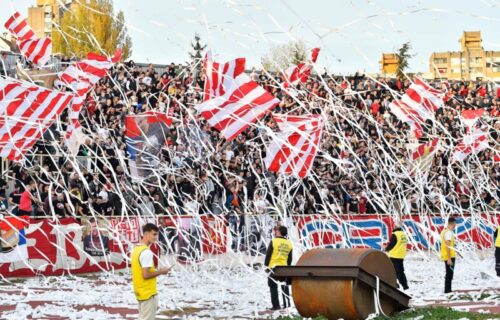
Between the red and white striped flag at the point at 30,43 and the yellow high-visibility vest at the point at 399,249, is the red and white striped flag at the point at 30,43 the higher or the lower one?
the higher one

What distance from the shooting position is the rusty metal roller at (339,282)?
485 inches

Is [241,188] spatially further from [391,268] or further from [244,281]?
[391,268]

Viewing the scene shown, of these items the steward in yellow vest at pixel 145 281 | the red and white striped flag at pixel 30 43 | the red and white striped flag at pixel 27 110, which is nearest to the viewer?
the steward in yellow vest at pixel 145 281

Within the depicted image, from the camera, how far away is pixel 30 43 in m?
20.7

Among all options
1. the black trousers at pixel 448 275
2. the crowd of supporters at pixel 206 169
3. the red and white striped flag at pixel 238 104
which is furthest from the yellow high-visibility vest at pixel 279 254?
the black trousers at pixel 448 275

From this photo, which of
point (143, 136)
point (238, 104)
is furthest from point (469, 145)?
point (238, 104)

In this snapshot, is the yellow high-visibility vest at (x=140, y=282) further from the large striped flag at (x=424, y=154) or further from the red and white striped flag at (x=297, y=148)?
the large striped flag at (x=424, y=154)

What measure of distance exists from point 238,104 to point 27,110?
12.4ft

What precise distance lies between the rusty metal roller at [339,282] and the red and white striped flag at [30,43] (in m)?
10.1

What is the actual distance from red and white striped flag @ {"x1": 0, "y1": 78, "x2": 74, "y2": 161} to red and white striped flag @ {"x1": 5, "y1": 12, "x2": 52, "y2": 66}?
18.0ft

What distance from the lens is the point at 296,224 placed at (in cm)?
2380

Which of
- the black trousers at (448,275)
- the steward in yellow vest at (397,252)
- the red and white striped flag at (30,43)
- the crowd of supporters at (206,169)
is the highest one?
the red and white striped flag at (30,43)

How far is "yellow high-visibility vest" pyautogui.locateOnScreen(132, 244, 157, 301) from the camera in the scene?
32.2ft

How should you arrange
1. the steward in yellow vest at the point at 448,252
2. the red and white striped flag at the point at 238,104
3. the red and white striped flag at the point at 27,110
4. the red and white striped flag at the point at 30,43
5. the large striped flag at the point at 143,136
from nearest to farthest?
1. the red and white striped flag at the point at 27,110
2. the red and white striped flag at the point at 238,104
3. the steward in yellow vest at the point at 448,252
4. the large striped flag at the point at 143,136
5. the red and white striped flag at the point at 30,43
